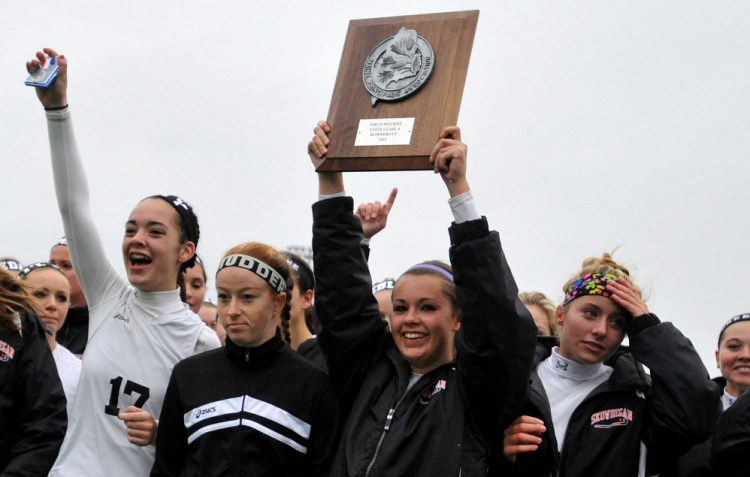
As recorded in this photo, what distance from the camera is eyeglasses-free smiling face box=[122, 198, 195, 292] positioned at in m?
4.64

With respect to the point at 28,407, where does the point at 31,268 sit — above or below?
above

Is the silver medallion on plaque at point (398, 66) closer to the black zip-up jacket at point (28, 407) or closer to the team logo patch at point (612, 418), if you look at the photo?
the team logo patch at point (612, 418)

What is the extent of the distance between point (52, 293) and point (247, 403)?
2628 mm

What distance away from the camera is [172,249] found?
473cm

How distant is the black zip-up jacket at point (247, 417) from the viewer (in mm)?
4098

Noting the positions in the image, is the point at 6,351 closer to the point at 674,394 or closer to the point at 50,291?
the point at 50,291

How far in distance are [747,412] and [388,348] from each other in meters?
1.63

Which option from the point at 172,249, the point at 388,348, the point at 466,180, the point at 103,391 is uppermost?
the point at 466,180

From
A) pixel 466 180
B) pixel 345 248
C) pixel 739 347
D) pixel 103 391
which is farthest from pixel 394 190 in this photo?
pixel 739 347

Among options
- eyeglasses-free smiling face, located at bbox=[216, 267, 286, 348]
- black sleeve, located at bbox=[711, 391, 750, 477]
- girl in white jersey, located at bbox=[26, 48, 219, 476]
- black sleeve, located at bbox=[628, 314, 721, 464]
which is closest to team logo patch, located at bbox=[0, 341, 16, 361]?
girl in white jersey, located at bbox=[26, 48, 219, 476]

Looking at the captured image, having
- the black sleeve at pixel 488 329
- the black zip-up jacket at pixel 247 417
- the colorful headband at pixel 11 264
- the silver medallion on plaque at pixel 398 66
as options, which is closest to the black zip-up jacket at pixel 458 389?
the black sleeve at pixel 488 329

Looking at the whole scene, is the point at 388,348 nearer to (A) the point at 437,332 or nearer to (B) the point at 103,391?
(A) the point at 437,332

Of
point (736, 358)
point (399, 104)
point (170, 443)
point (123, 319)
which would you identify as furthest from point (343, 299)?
point (736, 358)

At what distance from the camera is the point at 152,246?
464 cm
